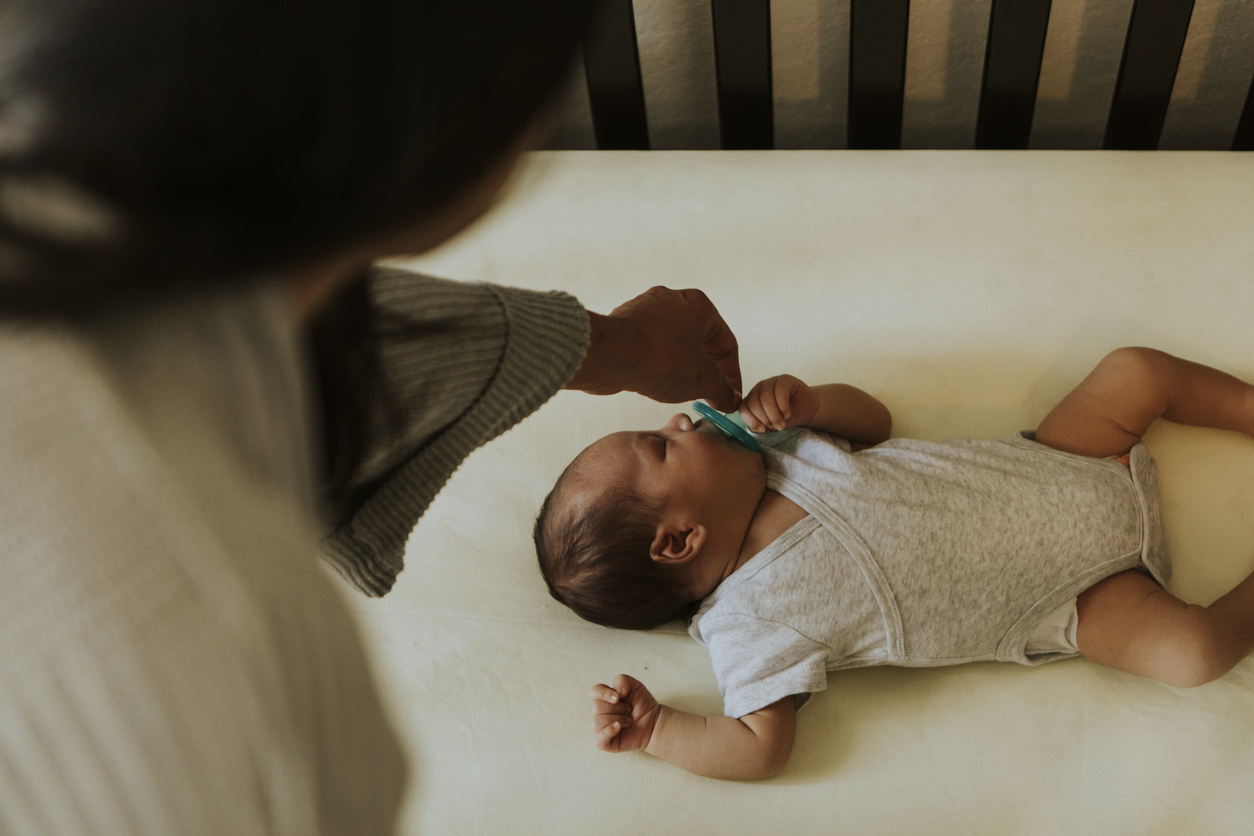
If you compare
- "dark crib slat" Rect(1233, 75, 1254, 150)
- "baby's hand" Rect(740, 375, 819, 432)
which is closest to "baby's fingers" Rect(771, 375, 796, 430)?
"baby's hand" Rect(740, 375, 819, 432)

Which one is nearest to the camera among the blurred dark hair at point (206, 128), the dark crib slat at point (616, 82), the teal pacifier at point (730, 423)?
the blurred dark hair at point (206, 128)

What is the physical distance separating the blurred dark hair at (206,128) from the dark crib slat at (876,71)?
1.01 meters

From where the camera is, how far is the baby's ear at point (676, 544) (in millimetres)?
941

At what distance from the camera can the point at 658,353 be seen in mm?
830

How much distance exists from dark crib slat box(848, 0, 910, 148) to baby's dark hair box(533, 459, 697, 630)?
2.36 ft

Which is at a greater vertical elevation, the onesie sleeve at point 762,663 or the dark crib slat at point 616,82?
the dark crib slat at point 616,82

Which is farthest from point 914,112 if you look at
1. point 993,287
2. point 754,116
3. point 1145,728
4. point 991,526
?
point 1145,728

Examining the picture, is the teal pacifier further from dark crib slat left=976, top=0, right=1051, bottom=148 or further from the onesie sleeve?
dark crib slat left=976, top=0, right=1051, bottom=148

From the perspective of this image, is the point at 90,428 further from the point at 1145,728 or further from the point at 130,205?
the point at 1145,728

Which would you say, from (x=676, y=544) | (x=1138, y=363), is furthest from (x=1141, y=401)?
(x=676, y=544)

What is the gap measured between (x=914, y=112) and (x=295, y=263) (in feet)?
4.35

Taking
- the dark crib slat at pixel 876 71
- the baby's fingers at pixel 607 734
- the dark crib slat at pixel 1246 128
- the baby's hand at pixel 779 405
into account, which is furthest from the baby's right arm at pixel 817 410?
the dark crib slat at pixel 1246 128

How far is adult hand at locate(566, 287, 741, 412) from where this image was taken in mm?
796

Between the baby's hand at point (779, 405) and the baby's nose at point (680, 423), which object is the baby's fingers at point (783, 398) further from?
the baby's nose at point (680, 423)
